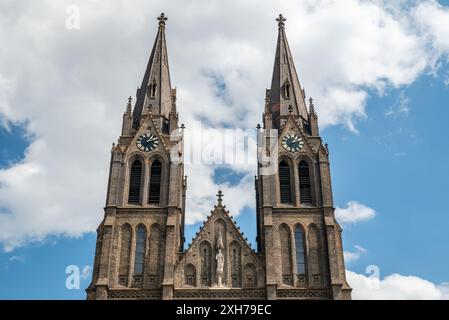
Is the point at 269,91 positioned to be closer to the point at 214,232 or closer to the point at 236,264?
the point at 214,232

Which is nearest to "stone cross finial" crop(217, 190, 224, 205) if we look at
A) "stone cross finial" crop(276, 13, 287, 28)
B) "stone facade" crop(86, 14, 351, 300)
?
"stone facade" crop(86, 14, 351, 300)

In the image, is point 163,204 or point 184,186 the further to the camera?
point 184,186

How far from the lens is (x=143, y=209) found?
4028 cm

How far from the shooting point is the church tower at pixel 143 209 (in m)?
37.4

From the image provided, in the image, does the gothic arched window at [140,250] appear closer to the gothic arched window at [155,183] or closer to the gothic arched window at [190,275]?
the gothic arched window at [155,183]

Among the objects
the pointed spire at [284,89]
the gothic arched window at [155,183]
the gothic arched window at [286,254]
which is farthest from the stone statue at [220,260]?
the pointed spire at [284,89]

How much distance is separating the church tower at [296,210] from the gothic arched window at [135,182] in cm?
891

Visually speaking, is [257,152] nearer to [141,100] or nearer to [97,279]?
[141,100]

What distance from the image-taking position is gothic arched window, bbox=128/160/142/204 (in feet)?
136

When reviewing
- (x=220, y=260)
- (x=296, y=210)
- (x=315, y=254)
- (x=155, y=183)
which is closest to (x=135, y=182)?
(x=155, y=183)

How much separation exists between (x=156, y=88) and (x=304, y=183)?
50.3ft
